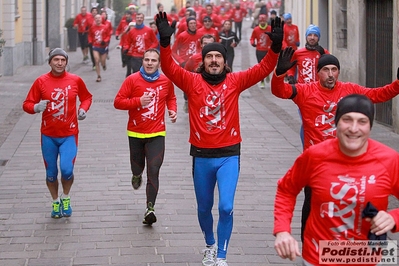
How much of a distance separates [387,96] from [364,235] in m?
2.51

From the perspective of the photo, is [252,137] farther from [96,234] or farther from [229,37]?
[229,37]

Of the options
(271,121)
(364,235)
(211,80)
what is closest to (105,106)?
(271,121)

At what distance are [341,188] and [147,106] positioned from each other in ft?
14.5

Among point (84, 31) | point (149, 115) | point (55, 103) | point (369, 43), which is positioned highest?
point (84, 31)

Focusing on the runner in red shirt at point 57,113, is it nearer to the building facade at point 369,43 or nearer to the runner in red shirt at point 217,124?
the runner in red shirt at point 217,124

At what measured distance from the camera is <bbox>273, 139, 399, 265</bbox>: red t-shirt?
4.40 meters

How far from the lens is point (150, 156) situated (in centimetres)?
860

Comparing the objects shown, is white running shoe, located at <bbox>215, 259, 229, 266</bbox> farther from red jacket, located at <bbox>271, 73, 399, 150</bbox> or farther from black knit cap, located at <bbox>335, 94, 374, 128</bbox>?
black knit cap, located at <bbox>335, 94, 374, 128</bbox>

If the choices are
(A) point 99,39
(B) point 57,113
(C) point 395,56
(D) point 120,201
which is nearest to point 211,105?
A: (B) point 57,113

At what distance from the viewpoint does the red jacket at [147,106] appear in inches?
340

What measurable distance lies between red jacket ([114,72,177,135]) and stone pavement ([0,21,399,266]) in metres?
0.97

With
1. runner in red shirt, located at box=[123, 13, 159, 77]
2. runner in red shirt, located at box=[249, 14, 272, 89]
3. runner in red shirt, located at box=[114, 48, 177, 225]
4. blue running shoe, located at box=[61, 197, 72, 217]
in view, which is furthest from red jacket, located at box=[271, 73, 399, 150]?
runner in red shirt, located at box=[249, 14, 272, 89]

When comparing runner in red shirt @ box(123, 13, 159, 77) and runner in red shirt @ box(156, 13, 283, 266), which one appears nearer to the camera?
runner in red shirt @ box(156, 13, 283, 266)

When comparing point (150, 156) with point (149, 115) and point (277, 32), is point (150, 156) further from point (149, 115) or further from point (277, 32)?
point (277, 32)
